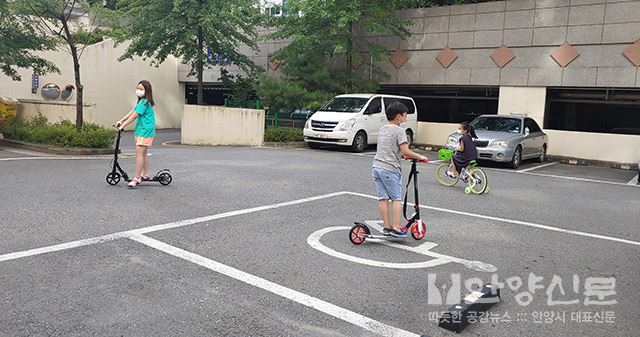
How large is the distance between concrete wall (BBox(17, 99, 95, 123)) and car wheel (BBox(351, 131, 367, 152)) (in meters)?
8.01

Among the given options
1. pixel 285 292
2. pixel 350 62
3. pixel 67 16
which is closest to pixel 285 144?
pixel 350 62

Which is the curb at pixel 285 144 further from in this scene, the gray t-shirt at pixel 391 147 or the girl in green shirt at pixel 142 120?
the gray t-shirt at pixel 391 147

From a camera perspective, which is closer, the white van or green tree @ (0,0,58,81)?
green tree @ (0,0,58,81)

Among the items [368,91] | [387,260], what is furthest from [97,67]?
[387,260]

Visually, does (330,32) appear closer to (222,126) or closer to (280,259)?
(222,126)

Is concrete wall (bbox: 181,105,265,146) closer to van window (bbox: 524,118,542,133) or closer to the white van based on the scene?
the white van

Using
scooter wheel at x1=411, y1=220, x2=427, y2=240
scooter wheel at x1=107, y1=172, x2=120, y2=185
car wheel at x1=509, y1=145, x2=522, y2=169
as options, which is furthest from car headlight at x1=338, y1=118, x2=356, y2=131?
scooter wheel at x1=411, y1=220, x2=427, y2=240

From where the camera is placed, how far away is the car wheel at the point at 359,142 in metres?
17.0

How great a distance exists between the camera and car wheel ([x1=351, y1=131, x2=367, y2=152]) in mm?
17016

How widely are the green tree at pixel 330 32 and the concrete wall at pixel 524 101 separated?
4.54m

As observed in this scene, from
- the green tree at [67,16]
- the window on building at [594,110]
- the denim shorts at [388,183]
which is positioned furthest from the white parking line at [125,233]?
the window on building at [594,110]

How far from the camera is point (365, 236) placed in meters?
5.92

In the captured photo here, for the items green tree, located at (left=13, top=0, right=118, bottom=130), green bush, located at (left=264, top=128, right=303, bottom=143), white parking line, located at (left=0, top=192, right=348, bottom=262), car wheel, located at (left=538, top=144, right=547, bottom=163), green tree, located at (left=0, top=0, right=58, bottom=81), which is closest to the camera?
white parking line, located at (left=0, top=192, right=348, bottom=262)

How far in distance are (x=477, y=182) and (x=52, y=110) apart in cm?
1386
